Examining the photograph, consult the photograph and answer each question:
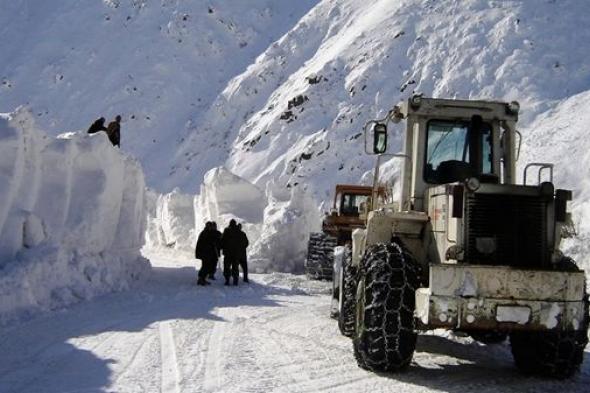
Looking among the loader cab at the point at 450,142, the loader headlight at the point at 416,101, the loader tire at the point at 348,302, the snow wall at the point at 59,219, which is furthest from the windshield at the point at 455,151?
the snow wall at the point at 59,219

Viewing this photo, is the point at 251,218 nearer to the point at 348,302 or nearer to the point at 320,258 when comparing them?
the point at 320,258

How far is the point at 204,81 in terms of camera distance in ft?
165

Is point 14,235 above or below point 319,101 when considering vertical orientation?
below

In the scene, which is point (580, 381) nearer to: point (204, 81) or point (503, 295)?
point (503, 295)

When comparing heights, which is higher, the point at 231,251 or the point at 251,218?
the point at 251,218

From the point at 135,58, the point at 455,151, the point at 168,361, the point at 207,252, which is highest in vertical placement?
the point at 135,58

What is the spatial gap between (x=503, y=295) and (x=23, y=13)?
193ft

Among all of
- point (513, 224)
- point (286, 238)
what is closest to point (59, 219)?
point (513, 224)

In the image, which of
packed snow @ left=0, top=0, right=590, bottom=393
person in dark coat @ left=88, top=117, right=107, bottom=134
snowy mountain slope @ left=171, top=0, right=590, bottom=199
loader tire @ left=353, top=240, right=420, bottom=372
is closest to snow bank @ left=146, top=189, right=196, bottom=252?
packed snow @ left=0, top=0, right=590, bottom=393

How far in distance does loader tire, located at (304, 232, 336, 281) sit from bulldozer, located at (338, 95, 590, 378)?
8895 millimetres

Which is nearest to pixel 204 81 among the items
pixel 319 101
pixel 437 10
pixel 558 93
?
pixel 319 101

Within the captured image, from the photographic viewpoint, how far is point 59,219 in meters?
11.7

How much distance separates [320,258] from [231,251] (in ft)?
8.01

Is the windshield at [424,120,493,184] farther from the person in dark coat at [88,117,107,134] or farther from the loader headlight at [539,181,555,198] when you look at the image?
the person in dark coat at [88,117,107,134]
